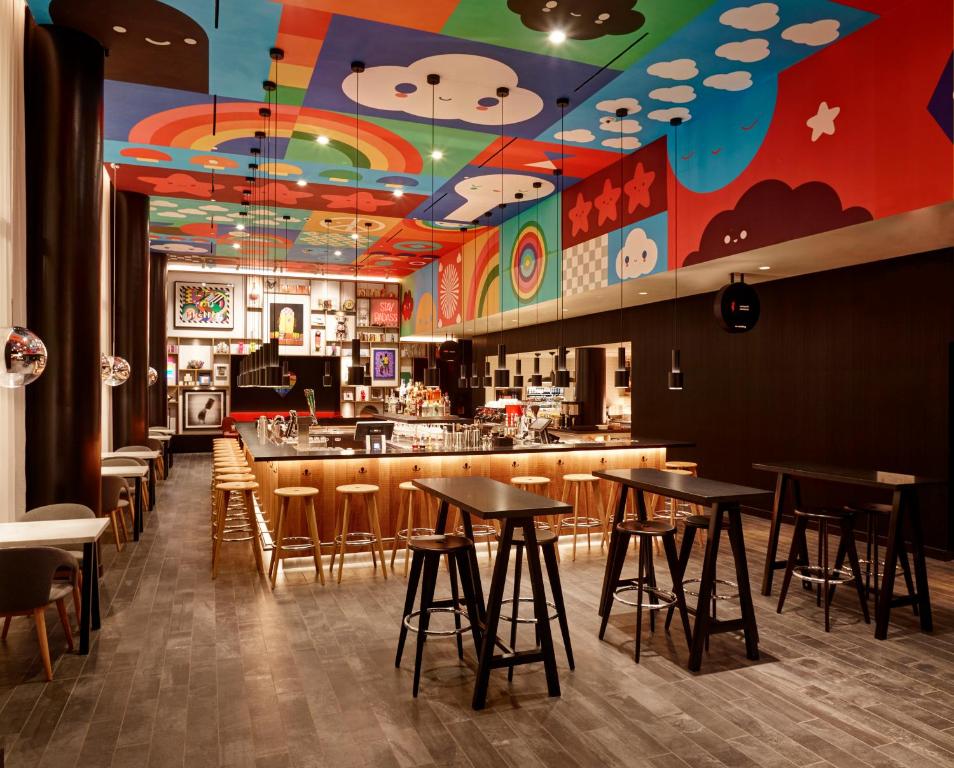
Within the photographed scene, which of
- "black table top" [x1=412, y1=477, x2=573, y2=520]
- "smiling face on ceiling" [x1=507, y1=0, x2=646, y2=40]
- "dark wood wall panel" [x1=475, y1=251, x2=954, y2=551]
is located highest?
"smiling face on ceiling" [x1=507, y1=0, x2=646, y2=40]

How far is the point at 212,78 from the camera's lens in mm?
5793

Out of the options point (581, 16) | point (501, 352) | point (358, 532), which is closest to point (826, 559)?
point (358, 532)

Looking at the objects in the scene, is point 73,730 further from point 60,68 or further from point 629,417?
point 629,417

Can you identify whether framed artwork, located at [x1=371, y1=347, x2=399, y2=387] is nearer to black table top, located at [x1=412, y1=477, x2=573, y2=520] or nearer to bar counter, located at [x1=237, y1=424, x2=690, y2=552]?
bar counter, located at [x1=237, y1=424, x2=690, y2=552]

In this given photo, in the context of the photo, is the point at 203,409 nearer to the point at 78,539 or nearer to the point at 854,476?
the point at 78,539

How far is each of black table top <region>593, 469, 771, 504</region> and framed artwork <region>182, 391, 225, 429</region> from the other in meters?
12.7

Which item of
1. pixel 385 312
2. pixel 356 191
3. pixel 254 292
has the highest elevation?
pixel 356 191

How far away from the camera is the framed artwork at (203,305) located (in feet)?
50.5

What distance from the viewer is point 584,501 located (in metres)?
7.24

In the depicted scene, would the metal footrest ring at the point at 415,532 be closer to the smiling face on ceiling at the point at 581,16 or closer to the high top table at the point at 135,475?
the high top table at the point at 135,475

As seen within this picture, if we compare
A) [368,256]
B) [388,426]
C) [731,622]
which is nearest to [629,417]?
[388,426]

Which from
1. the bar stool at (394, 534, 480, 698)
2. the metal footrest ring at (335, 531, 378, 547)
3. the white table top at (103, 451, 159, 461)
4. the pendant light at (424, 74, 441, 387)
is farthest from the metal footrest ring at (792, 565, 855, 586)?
the white table top at (103, 451, 159, 461)

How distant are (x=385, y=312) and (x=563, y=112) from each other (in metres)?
10.8

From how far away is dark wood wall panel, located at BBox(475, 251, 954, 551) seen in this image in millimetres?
6316
